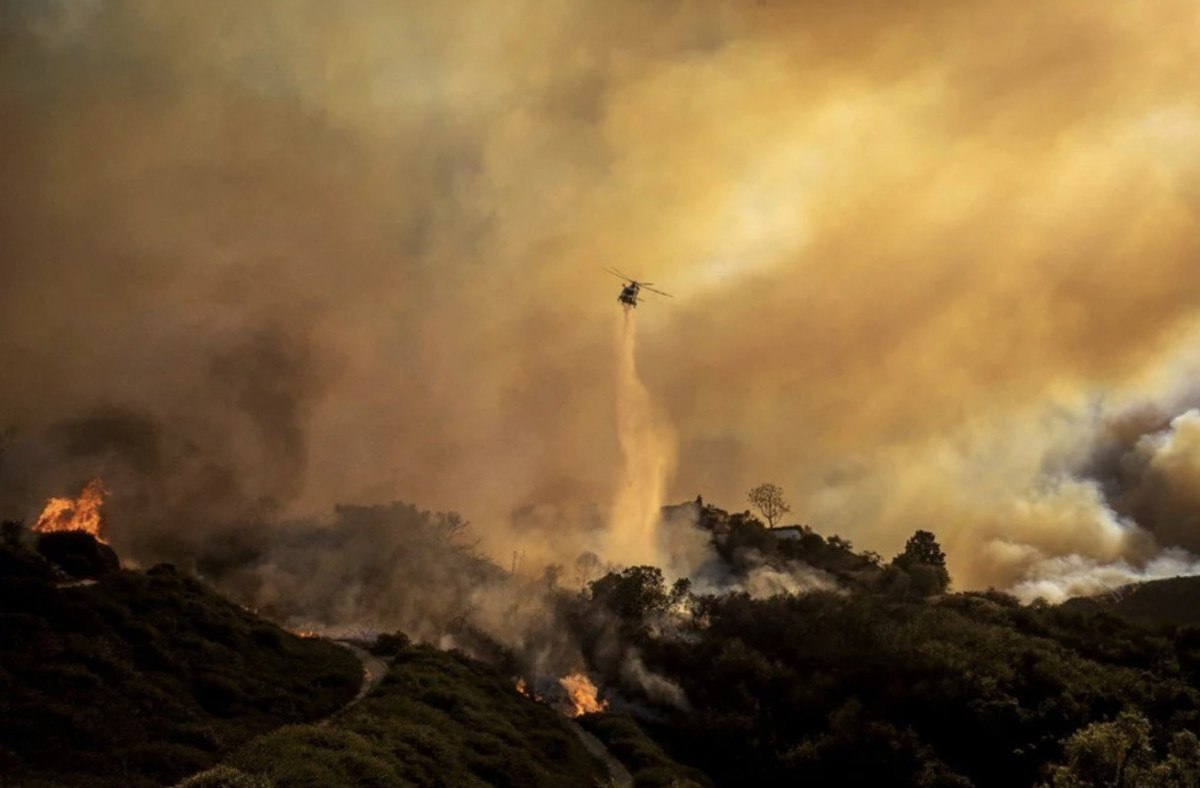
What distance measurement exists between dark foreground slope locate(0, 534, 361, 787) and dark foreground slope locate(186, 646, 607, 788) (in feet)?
16.1

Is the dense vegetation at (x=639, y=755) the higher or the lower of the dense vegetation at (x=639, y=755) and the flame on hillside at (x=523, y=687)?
the lower

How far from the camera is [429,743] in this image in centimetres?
4675

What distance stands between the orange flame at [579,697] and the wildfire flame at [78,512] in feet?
249

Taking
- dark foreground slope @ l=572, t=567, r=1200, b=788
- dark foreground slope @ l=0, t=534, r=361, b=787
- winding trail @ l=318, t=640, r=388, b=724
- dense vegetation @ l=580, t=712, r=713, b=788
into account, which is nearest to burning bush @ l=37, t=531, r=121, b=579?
dark foreground slope @ l=0, t=534, r=361, b=787

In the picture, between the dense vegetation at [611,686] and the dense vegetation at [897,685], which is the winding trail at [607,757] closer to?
the dense vegetation at [611,686]

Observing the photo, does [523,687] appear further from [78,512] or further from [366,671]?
[78,512]

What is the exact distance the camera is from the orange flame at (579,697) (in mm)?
95500

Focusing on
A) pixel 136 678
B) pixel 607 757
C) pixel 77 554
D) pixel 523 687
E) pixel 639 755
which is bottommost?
pixel 607 757

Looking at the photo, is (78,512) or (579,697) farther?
(78,512)

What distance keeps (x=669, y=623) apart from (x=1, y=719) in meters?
94.6

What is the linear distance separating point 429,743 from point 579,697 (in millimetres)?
56790

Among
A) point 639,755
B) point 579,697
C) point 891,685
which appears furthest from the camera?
point 579,697

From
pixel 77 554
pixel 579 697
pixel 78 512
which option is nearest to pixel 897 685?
pixel 579 697

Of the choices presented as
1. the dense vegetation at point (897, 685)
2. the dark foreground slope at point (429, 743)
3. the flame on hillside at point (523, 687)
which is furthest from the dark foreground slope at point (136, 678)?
the dense vegetation at point (897, 685)
